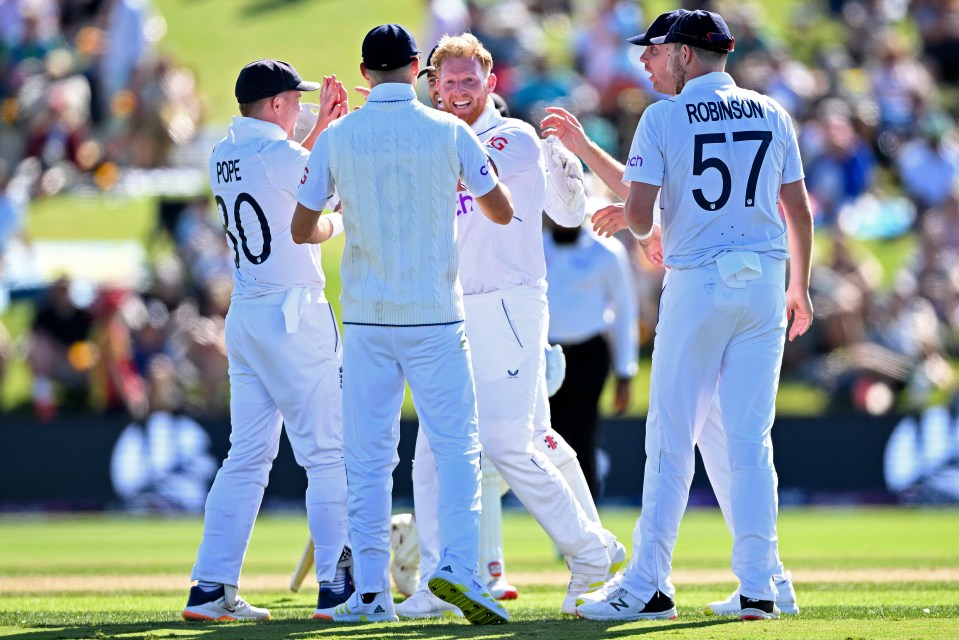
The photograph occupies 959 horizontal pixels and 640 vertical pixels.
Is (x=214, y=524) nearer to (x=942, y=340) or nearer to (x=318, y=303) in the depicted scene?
(x=318, y=303)

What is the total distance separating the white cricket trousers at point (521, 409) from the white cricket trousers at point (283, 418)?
532 mm

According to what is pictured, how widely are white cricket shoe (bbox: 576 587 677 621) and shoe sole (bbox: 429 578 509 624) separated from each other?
46 cm

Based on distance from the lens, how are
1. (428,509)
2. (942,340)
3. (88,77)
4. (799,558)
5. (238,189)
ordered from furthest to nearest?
(88,77), (942,340), (799,558), (428,509), (238,189)

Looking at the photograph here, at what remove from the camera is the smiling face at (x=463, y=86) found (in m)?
7.57

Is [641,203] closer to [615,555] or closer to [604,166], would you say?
[604,166]

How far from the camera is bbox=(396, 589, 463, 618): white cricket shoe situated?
24.3ft

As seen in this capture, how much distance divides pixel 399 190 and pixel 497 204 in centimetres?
45

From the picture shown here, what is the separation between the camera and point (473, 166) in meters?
6.82

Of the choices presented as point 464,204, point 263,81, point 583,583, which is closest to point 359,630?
point 583,583

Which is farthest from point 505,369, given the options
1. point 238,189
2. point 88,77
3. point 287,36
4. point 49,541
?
point 287,36

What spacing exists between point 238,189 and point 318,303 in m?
0.69

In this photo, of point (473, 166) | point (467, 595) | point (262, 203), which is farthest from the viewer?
point (262, 203)

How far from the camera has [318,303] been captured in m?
7.50

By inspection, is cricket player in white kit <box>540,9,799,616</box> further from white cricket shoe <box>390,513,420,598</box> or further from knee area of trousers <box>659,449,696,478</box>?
white cricket shoe <box>390,513,420,598</box>
